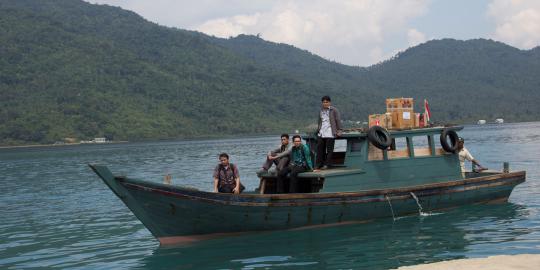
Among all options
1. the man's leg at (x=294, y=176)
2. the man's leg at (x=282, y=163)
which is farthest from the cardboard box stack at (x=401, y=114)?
the man's leg at (x=282, y=163)

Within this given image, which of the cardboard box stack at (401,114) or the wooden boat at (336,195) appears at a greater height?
the cardboard box stack at (401,114)

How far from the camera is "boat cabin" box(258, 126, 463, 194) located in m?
16.0

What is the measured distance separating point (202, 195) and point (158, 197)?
0.98 metres

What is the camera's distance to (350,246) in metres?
14.4

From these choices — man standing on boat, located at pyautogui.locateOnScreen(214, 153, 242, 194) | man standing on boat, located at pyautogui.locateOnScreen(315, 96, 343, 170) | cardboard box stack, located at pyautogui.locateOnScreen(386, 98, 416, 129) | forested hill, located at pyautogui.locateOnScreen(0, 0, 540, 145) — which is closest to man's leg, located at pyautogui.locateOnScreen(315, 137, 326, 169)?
man standing on boat, located at pyautogui.locateOnScreen(315, 96, 343, 170)

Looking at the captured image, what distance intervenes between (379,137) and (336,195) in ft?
6.97

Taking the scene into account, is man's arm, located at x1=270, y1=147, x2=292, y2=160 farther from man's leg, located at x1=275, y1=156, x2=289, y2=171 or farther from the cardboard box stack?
the cardboard box stack

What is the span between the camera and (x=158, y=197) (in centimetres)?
1405

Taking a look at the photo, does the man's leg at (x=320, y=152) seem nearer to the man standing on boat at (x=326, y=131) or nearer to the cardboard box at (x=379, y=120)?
the man standing on boat at (x=326, y=131)

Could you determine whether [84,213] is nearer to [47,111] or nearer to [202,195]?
[202,195]

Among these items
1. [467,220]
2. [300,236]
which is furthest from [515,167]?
[300,236]

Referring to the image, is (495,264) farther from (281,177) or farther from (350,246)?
(281,177)

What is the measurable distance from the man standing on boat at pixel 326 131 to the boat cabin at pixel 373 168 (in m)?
0.25

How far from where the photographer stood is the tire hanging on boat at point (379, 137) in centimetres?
1611
